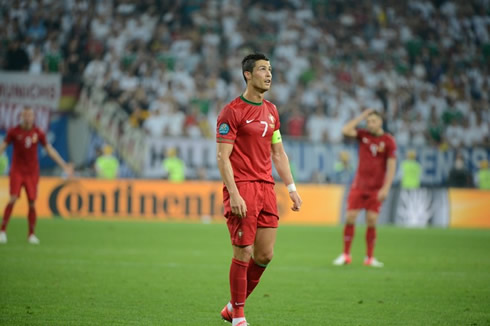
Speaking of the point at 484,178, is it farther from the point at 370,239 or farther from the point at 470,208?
the point at 370,239

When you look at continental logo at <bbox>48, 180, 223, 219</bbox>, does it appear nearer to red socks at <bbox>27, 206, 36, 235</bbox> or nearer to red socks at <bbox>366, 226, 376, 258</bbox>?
red socks at <bbox>27, 206, 36, 235</bbox>

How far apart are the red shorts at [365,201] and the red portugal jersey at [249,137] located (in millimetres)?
6313

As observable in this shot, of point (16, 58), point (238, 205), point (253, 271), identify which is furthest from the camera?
point (16, 58)

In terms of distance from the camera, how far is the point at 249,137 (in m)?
6.96

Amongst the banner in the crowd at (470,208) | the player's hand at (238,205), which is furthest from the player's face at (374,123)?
the banner in the crowd at (470,208)

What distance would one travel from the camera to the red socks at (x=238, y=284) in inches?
268

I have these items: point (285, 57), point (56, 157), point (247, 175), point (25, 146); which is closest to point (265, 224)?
point (247, 175)

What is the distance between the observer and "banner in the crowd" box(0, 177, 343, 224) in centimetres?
2356

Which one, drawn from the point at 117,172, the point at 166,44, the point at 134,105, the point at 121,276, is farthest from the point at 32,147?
the point at 166,44

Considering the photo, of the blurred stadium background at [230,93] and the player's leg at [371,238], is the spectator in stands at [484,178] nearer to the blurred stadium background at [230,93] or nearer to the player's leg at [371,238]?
the blurred stadium background at [230,93]

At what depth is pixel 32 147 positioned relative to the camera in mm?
14977

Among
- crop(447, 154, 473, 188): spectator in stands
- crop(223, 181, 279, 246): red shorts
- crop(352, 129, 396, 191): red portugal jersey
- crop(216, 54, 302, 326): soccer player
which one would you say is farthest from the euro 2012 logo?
→ crop(447, 154, 473, 188): spectator in stands

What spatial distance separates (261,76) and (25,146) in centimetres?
919

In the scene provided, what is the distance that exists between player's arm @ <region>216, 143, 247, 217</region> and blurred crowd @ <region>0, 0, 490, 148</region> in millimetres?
20846
